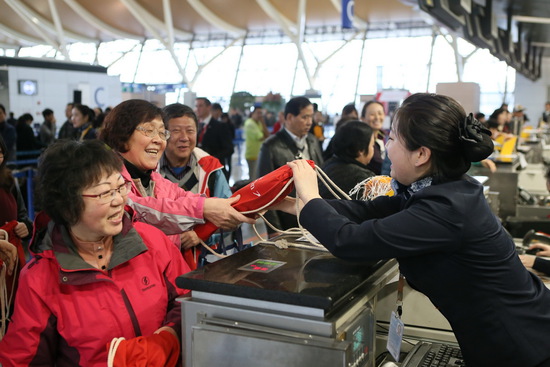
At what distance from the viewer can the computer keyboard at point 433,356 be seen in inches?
72.4

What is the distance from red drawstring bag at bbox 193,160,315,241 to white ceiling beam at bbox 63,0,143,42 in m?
24.7

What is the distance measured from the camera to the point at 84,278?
1.72 meters

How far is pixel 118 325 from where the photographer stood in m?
1.77

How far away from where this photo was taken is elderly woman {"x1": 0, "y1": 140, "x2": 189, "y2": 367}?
171cm

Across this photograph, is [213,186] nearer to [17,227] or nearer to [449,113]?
[17,227]

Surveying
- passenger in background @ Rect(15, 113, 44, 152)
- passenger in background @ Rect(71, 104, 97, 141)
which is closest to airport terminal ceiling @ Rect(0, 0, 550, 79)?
passenger in background @ Rect(15, 113, 44, 152)

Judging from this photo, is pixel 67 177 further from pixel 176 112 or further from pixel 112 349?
pixel 176 112

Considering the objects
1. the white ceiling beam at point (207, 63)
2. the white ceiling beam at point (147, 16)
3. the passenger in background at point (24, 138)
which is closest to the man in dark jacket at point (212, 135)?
the passenger in background at point (24, 138)

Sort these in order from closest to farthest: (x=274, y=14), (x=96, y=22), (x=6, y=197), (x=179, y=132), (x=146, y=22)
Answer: (x=179, y=132), (x=6, y=197), (x=274, y=14), (x=146, y=22), (x=96, y=22)

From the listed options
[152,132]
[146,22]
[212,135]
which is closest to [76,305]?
[152,132]

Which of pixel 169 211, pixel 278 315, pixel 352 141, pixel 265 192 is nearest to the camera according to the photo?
pixel 278 315

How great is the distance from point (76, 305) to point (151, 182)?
1022 millimetres

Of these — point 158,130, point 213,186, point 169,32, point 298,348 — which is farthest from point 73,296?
point 169,32

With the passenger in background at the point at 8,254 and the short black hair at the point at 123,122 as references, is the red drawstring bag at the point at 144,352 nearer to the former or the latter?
the short black hair at the point at 123,122
